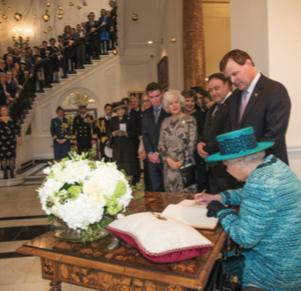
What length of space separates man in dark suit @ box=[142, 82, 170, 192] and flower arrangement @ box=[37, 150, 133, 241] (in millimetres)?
2124

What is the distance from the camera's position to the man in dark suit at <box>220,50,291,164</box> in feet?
6.73

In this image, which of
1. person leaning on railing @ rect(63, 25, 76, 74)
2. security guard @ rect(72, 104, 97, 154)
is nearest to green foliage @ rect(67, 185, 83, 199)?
security guard @ rect(72, 104, 97, 154)

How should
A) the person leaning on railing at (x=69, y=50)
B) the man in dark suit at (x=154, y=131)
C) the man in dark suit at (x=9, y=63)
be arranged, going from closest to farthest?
the man in dark suit at (x=154, y=131), the man in dark suit at (x=9, y=63), the person leaning on railing at (x=69, y=50)

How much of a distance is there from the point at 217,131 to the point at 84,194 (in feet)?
6.34

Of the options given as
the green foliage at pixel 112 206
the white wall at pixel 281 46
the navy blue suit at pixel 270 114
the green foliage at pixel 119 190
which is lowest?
the green foliage at pixel 112 206

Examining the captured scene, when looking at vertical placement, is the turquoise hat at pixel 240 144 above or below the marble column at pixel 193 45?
below

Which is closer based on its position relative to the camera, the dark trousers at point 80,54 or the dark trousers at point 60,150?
the dark trousers at point 60,150

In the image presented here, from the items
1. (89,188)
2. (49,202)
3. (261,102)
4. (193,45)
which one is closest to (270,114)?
(261,102)

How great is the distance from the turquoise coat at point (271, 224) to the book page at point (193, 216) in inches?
3.3

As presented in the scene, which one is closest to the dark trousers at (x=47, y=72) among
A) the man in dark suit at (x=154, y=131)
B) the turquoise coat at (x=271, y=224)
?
the man in dark suit at (x=154, y=131)

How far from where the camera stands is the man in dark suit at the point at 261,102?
2053 mm

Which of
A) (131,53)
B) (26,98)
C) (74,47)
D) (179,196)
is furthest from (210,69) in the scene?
(179,196)

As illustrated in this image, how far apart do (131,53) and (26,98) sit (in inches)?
165

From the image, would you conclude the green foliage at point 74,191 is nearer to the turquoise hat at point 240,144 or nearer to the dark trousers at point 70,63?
the turquoise hat at point 240,144
